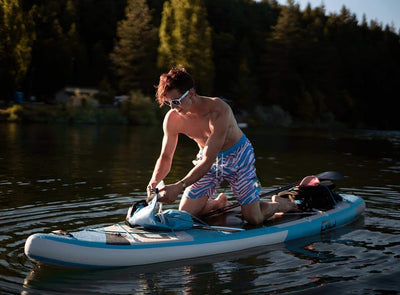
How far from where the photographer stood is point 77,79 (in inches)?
2653

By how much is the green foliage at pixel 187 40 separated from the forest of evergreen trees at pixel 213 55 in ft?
0.32

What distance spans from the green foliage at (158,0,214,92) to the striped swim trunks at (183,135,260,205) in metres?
46.2

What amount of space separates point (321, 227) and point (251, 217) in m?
1.18

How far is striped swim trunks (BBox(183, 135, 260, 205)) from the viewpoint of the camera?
22.5ft

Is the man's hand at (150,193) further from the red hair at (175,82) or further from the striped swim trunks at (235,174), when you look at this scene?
the red hair at (175,82)

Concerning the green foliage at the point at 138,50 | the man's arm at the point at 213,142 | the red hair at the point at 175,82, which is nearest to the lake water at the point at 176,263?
the man's arm at the point at 213,142

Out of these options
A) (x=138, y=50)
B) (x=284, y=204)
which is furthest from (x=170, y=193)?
(x=138, y=50)

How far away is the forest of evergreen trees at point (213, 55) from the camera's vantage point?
53.3 meters

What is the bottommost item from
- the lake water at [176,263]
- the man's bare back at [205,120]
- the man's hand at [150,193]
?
the lake water at [176,263]

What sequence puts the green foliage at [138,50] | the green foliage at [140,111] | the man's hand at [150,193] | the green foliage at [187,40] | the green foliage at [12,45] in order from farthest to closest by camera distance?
the green foliage at [138,50], the green foliage at [187,40], the green foliage at [140,111], the green foliage at [12,45], the man's hand at [150,193]

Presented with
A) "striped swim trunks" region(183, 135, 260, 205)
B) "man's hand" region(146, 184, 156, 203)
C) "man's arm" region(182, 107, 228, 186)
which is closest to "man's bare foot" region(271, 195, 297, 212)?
"striped swim trunks" region(183, 135, 260, 205)

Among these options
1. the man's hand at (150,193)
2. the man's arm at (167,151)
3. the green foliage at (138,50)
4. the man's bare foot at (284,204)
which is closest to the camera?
the man's hand at (150,193)

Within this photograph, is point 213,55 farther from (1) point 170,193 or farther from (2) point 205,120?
(1) point 170,193

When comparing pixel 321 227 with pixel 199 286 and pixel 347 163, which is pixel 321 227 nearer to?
pixel 199 286
